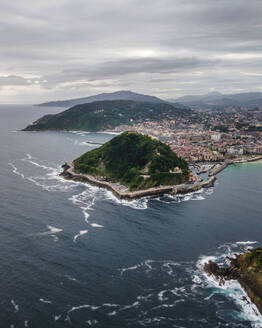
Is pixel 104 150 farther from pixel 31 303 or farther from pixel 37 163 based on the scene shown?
pixel 31 303

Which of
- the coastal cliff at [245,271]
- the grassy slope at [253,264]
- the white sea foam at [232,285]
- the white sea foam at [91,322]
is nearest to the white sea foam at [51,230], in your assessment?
the white sea foam at [91,322]

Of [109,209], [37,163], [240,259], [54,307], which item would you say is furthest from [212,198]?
[37,163]

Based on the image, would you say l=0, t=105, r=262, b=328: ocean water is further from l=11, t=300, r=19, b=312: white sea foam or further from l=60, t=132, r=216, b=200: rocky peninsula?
l=60, t=132, r=216, b=200: rocky peninsula

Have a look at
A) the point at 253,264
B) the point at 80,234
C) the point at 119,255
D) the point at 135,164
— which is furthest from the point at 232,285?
the point at 135,164

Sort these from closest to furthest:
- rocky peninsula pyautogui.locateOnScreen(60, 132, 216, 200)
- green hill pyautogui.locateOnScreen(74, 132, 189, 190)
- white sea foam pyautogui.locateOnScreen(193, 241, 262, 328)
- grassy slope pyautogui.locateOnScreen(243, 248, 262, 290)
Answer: white sea foam pyautogui.locateOnScreen(193, 241, 262, 328) < grassy slope pyautogui.locateOnScreen(243, 248, 262, 290) < rocky peninsula pyautogui.locateOnScreen(60, 132, 216, 200) < green hill pyautogui.locateOnScreen(74, 132, 189, 190)

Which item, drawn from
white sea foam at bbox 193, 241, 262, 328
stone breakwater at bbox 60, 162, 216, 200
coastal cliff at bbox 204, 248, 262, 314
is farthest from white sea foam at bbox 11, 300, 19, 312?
stone breakwater at bbox 60, 162, 216, 200

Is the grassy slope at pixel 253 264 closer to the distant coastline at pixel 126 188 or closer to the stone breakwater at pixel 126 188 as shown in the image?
the distant coastline at pixel 126 188
